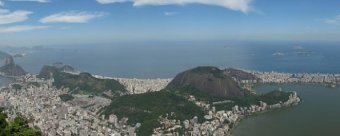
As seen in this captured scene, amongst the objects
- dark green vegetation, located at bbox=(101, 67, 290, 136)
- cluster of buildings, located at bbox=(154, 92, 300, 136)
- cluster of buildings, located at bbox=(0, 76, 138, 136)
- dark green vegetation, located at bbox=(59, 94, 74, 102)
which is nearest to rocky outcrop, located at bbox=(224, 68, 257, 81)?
dark green vegetation, located at bbox=(101, 67, 290, 136)

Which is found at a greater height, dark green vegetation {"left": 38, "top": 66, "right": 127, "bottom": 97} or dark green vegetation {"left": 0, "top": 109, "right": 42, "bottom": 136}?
dark green vegetation {"left": 0, "top": 109, "right": 42, "bottom": 136}

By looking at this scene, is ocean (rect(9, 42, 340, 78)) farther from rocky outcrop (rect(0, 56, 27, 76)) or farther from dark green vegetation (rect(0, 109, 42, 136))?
dark green vegetation (rect(0, 109, 42, 136))

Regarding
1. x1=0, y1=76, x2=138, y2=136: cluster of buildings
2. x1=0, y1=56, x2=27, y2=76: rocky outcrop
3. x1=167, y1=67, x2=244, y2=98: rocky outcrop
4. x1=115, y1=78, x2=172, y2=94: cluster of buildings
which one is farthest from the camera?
x1=0, y1=56, x2=27, y2=76: rocky outcrop

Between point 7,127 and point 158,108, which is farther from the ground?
point 7,127

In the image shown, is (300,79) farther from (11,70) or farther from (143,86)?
(11,70)

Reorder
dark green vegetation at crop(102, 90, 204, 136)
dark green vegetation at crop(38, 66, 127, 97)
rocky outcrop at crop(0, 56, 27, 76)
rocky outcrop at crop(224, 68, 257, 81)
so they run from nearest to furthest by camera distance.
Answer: dark green vegetation at crop(102, 90, 204, 136), dark green vegetation at crop(38, 66, 127, 97), rocky outcrop at crop(224, 68, 257, 81), rocky outcrop at crop(0, 56, 27, 76)

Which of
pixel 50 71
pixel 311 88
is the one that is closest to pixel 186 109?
pixel 311 88

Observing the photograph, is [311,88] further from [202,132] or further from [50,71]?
[50,71]
